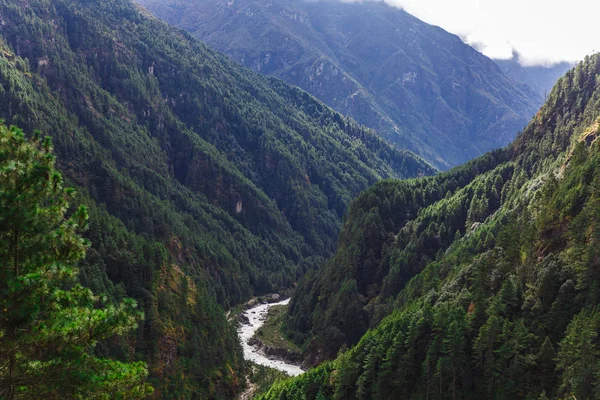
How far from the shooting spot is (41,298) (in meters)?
33.7

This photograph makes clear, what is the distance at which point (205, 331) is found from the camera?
159 meters

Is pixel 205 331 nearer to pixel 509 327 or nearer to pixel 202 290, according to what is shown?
pixel 202 290

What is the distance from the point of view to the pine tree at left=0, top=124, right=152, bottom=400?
1298 inches

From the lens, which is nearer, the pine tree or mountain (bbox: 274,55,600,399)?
the pine tree

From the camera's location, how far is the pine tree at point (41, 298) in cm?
3297

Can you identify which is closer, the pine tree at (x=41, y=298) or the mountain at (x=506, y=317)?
the pine tree at (x=41, y=298)

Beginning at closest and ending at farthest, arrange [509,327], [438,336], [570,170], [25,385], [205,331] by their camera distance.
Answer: [25,385], [509,327], [438,336], [570,170], [205,331]

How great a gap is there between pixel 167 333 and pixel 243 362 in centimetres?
3556

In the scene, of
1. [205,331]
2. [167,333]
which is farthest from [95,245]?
[205,331]

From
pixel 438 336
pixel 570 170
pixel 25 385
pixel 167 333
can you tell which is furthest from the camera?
pixel 167 333

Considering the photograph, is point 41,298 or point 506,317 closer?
point 41,298

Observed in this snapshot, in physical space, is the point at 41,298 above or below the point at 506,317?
above

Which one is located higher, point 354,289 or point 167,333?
point 354,289

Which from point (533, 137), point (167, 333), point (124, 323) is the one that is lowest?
point (167, 333)
